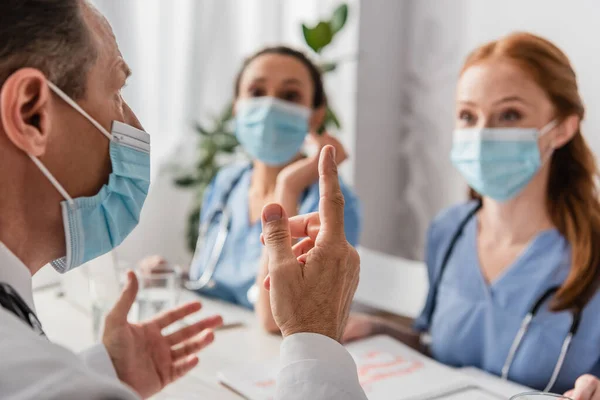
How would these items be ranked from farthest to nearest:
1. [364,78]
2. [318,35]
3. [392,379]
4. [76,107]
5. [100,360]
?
[364,78] < [318,35] < [392,379] < [100,360] < [76,107]

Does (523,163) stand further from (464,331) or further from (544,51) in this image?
(464,331)

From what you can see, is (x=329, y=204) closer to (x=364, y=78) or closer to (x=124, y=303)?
Answer: (x=124, y=303)

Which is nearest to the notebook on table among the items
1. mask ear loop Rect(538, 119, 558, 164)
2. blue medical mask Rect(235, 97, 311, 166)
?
mask ear loop Rect(538, 119, 558, 164)

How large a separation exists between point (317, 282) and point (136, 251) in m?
1.98

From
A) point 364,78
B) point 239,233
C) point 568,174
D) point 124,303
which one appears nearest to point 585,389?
point 568,174

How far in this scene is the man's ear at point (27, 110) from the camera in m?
0.76

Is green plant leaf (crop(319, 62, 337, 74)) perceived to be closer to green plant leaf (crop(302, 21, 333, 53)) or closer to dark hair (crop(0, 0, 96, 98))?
green plant leaf (crop(302, 21, 333, 53))

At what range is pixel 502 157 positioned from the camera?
63.1 inches

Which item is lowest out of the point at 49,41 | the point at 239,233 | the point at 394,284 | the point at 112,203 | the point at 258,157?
the point at 394,284

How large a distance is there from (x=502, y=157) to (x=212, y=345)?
0.82 m

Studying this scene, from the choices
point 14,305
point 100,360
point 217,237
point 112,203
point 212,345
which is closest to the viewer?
point 14,305

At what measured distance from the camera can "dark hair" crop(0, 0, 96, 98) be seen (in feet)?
2.48

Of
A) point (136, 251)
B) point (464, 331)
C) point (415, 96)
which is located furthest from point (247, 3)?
point (464, 331)

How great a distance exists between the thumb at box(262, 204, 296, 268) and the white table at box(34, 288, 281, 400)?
42cm
